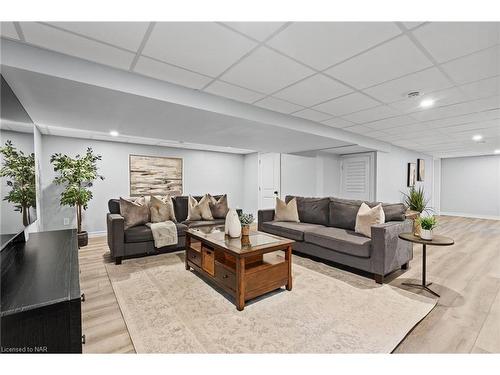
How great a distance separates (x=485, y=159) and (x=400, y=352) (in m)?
9.18

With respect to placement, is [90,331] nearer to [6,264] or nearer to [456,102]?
[6,264]

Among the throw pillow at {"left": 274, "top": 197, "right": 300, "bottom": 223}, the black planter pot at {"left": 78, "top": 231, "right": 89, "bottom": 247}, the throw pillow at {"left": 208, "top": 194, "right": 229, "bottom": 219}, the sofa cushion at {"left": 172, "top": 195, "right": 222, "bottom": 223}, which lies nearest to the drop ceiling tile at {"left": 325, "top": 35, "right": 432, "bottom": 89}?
the throw pillow at {"left": 274, "top": 197, "right": 300, "bottom": 223}

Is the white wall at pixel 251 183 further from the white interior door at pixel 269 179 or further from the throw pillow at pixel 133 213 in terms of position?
the throw pillow at pixel 133 213

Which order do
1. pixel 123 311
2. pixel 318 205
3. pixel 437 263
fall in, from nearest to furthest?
pixel 123 311
pixel 437 263
pixel 318 205

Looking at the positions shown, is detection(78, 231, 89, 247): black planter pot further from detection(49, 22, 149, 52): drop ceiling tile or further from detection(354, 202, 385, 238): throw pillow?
detection(354, 202, 385, 238): throw pillow

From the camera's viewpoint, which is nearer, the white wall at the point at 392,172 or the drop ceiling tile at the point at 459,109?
the drop ceiling tile at the point at 459,109

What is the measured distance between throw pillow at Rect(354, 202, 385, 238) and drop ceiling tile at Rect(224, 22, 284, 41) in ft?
8.12

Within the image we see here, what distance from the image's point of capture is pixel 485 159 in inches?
299

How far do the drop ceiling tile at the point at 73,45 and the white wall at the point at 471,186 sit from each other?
10.4 metres

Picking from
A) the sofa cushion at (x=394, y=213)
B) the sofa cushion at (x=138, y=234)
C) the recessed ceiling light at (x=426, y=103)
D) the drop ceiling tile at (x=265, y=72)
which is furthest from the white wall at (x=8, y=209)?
the recessed ceiling light at (x=426, y=103)

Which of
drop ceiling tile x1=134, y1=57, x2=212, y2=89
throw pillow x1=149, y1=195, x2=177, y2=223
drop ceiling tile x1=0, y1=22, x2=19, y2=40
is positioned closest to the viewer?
drop ceiling tile x1=0, y1=22, x2=19, y2=40

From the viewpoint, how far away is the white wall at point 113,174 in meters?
4.75

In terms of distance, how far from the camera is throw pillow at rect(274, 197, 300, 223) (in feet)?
14.0
